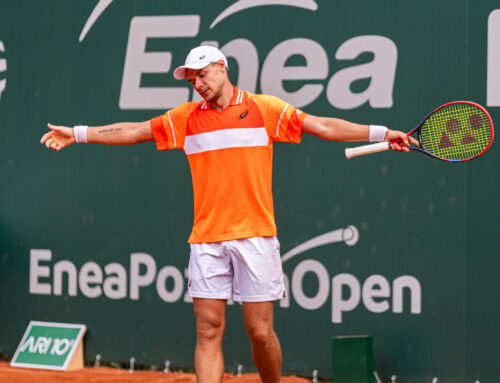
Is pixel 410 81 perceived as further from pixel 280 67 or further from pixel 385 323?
pixel 385 323

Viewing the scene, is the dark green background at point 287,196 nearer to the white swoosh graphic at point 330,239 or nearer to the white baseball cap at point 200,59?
the white swoosh graphic at point 330,239

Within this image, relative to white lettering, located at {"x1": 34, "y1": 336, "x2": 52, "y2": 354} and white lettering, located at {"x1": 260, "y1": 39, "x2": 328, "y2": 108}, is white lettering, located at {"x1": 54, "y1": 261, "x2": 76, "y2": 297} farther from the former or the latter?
white lettering, located at {"x1": 260, "y1": 39, "x2": 328, "y2": 108}

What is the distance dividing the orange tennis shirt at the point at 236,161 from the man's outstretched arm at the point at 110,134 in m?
0.26

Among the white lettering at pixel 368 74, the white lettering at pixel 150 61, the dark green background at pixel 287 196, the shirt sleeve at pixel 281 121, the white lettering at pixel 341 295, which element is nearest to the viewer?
the shirt sleeve at pixel 281 121

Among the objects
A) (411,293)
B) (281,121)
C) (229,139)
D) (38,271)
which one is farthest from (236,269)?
(38,271)

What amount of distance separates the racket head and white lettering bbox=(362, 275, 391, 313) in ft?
3.51

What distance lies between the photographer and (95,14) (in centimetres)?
603

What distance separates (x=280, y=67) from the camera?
5527 mm

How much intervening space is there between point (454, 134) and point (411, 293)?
1.25m

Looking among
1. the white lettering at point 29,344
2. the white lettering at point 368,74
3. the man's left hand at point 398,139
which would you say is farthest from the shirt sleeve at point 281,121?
the white lettering at point 29,344

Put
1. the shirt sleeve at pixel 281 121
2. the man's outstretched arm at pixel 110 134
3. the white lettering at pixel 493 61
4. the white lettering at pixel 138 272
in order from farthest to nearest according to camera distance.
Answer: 1. the white lettering at pixel 138 272
2. the white lettering at pixel 493 61
3. the man's outstretched arm at pixel 110 134
4. the shirt sleeve at pixel 281 121

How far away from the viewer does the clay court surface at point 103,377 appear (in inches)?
222

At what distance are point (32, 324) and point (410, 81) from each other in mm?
3183

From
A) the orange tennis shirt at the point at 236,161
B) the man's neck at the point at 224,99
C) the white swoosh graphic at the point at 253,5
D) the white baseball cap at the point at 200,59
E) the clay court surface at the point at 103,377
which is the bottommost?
the clay court surface at the point at 103,377
